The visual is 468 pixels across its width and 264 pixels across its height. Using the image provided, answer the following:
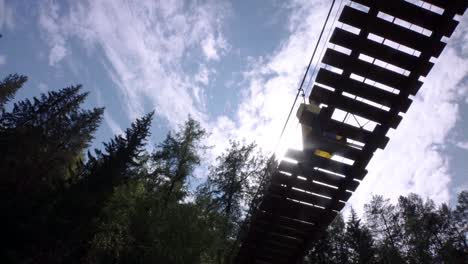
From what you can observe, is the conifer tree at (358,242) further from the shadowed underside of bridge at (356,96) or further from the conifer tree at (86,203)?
the shadowed underside of bridge at (356,96)

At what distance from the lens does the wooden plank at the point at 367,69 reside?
10.5 ft

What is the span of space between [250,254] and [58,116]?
151 feet

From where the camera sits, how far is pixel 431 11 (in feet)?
9.94

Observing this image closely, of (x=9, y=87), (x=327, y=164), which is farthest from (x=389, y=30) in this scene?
(x=9, y=87)

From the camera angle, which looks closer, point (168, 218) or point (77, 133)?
point (168, 218)

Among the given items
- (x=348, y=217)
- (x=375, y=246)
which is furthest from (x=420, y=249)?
(x=348, y=217)

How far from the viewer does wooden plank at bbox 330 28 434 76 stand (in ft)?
10.3

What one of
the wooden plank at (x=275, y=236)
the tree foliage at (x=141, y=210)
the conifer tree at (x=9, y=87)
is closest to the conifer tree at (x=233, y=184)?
the tree foliage at (x=141, y=210)

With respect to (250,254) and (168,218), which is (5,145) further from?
(250,254)

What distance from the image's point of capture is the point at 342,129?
3.51 metres

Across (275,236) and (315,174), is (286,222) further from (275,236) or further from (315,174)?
(315,174)

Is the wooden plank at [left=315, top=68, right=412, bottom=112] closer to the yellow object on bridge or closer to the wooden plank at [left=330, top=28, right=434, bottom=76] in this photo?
the wooden plank at [left=330, top=28, right=434, bottom=76]

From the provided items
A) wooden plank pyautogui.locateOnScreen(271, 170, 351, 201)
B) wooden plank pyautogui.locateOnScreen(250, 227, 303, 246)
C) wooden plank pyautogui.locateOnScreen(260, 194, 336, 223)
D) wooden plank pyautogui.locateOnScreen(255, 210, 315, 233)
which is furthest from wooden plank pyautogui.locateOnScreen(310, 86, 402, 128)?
wooden plank pyautogui.locateOnScreen(250, 227, 303, 246)

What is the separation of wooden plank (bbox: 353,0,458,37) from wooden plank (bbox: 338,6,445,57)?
107 mm
